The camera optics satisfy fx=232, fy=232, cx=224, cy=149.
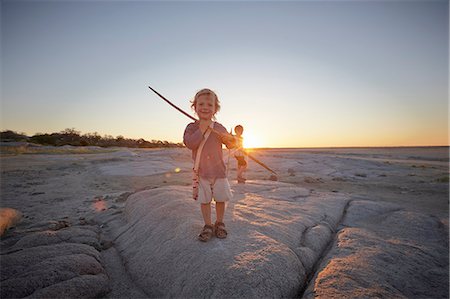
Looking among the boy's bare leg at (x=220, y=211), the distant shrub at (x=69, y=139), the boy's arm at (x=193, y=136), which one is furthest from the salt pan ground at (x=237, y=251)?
the distant shrub at (x=69, y=139)

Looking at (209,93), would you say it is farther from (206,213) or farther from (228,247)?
(228,247)

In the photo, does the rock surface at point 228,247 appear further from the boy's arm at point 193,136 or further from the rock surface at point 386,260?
the boy's arm at point 193,136

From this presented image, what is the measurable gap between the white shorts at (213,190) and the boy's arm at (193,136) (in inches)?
19.1

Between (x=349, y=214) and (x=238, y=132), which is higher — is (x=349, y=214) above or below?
below

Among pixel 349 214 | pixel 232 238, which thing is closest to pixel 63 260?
pixel 232 238

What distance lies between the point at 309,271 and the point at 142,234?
7.93 ft

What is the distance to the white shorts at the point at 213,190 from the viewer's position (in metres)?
3.06

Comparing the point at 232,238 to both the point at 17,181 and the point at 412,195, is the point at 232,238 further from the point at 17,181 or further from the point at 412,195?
the point at 17,181

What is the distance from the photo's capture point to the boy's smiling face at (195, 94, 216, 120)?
307cm

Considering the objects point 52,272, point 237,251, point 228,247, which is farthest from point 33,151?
point 237,251

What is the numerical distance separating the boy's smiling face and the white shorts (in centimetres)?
88

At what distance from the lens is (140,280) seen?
2.69m

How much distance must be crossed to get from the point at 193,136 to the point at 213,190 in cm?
77

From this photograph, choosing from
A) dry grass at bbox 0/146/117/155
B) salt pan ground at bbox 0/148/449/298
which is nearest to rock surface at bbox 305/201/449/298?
salt pan ground at bbox 0/148/449/298
